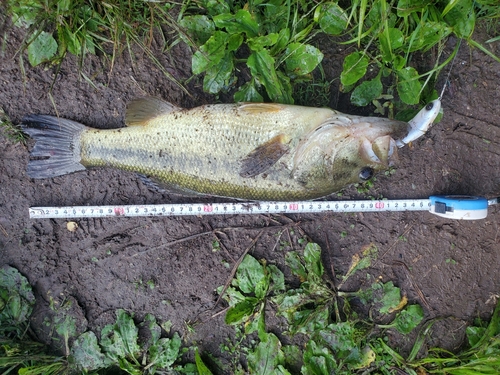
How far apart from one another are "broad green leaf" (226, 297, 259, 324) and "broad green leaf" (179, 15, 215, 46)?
2.29 meters

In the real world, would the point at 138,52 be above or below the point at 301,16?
below

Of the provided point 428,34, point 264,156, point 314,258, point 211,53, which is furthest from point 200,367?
point 428,34

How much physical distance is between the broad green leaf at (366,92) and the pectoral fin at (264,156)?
0.91 m

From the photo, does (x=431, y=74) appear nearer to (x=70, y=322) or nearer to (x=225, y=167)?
(x=225, y=167)

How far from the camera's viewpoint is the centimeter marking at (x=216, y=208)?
127 inches

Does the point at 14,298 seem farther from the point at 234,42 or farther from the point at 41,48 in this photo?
the point at 234,42

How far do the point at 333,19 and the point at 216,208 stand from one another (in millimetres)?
1841

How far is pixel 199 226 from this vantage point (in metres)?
3.38

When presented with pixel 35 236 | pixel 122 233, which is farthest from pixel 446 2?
pixel 35 236

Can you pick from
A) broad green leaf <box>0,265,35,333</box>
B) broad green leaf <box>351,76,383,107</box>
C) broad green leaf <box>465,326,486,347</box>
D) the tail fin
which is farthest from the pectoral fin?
broad green leaf <box>465,326,486,347</box>

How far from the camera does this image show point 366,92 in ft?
10.0

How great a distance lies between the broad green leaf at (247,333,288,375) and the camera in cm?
338

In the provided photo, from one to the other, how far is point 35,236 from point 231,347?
2115mm

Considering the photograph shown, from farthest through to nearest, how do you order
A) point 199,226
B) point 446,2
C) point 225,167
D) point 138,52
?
point 199,226 → point 138,52 → point 446,2 → point 225,167
